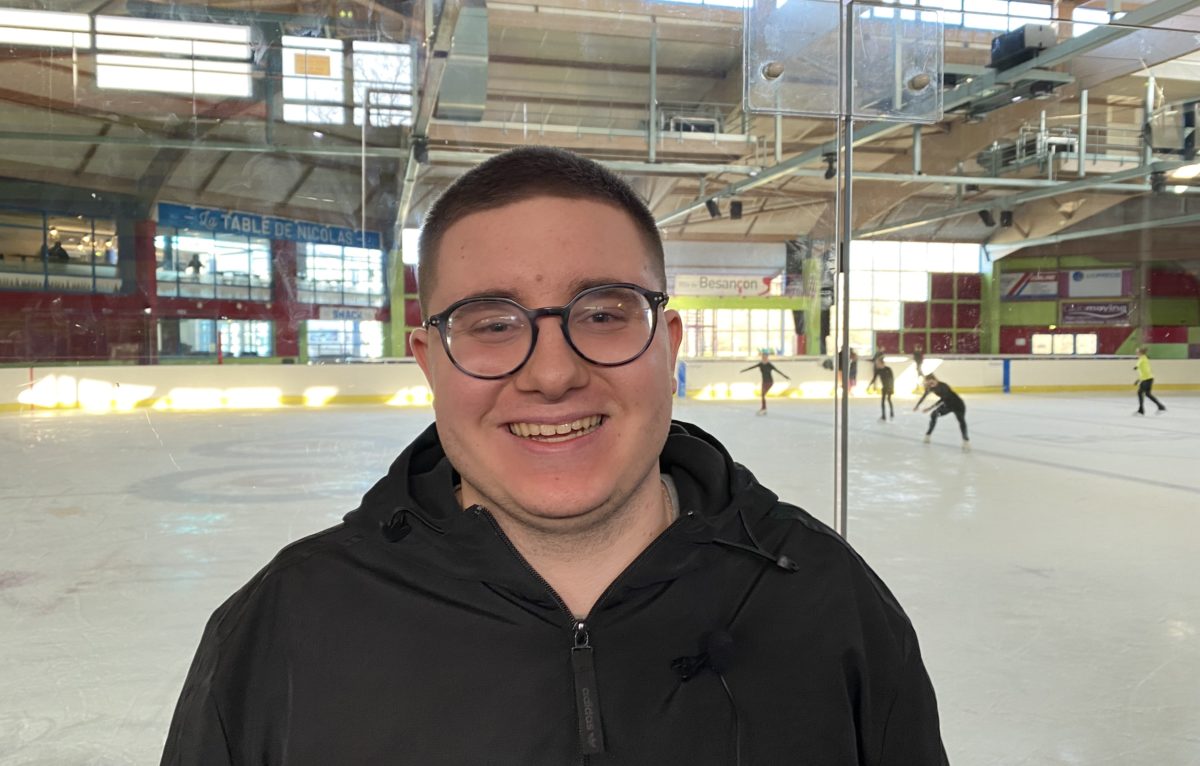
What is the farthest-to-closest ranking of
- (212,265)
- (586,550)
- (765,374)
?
(765,374)
(212,265)
(586,550)

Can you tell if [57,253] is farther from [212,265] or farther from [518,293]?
[518,293]

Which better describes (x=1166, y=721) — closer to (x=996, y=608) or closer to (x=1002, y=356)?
(x=996, y=608)

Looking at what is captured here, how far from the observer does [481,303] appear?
42.4 inches

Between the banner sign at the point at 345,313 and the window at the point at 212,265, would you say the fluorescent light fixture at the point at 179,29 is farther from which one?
the banner sign at the point at 345,313

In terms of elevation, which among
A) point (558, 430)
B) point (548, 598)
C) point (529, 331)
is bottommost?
point (548, 598)

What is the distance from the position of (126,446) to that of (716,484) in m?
4.55

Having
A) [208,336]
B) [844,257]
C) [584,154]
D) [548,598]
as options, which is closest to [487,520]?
[548,598]

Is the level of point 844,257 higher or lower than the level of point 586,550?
higher

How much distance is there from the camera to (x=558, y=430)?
3.49 ft

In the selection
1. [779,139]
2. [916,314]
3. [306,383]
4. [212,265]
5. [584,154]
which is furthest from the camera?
[916,314]

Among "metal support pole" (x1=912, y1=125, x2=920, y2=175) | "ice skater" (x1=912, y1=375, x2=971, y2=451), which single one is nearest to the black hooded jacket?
"metal support pole" (x1=912, y1=125, x2=920, y2=175)

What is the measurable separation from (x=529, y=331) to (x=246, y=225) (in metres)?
A: 3.85

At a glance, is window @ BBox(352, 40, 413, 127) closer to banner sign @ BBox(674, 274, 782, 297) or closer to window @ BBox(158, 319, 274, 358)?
window @ BBox(158, 319, 274, 358)

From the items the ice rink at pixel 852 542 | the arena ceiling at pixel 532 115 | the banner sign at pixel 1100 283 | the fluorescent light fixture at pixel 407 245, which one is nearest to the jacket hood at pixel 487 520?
the ice rink at pixel 852 542
